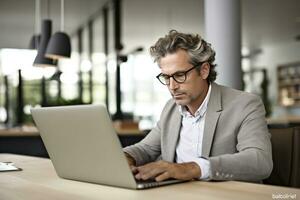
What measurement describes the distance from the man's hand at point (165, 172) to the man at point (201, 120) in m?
0.15

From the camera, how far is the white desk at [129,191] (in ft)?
4.40

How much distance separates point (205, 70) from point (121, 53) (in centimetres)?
625

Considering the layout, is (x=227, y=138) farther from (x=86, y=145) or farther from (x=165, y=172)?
(x=86, y=145)

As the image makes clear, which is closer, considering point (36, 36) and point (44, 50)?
point (44, 50)

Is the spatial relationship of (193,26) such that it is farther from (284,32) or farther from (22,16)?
(22,16)

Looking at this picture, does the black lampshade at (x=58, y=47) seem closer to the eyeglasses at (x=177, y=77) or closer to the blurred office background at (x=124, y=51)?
the blurred office background at (x=124, y=51)

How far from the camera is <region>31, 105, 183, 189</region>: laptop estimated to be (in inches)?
56.8

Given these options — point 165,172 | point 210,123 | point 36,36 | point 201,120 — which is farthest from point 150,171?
point 36,36

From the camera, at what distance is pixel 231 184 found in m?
1.53

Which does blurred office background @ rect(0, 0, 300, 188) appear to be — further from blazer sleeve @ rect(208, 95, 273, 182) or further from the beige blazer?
blazer sleeve @ rect(208, 95, 273, 182)

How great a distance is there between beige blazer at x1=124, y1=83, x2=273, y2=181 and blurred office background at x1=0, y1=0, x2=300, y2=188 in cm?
339

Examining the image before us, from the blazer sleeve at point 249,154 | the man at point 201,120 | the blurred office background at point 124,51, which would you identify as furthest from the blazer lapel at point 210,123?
the blurred office background at point 124,51

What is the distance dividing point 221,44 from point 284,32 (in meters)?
9.80

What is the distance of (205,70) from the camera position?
211 cm
